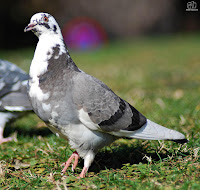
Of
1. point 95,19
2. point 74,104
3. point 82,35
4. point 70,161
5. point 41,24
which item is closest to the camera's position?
point 74,104

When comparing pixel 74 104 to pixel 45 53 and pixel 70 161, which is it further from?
pixel 70 161

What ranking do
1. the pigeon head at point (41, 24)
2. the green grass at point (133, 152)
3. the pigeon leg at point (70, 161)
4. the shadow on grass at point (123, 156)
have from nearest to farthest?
1. the green grass at point (133, 152)
2. the pigeon head at point (41, 24)
3. the pigeon leg at point (70, 161)
4. the shadow on grass at point (123, 156)

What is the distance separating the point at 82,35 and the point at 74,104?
40.3 feet

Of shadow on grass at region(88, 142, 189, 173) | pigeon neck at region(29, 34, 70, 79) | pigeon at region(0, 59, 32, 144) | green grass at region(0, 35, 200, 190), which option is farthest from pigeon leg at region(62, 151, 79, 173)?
pigeon at region(0, 59, 32, 144)

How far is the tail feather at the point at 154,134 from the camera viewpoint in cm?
289

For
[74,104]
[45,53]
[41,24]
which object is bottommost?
[74,104]

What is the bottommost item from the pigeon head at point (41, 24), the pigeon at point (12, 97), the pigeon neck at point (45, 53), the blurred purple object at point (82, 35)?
the blurred purple object at point (82, 35)

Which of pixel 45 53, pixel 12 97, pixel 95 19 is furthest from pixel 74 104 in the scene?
pixel 95 19

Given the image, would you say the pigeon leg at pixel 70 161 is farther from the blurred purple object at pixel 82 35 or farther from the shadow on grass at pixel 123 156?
the blurred purple object at pixel 82 35

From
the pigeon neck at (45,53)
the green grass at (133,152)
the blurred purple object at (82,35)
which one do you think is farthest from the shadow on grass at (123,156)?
the blurred purple object at (82,35)

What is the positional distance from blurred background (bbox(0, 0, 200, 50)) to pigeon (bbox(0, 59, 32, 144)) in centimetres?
1028

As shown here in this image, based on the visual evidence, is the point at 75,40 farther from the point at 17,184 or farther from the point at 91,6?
the point at 17,184

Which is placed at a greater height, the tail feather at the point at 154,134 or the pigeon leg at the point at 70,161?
the tail feather at the point at 154,134

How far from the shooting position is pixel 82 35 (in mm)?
14711
